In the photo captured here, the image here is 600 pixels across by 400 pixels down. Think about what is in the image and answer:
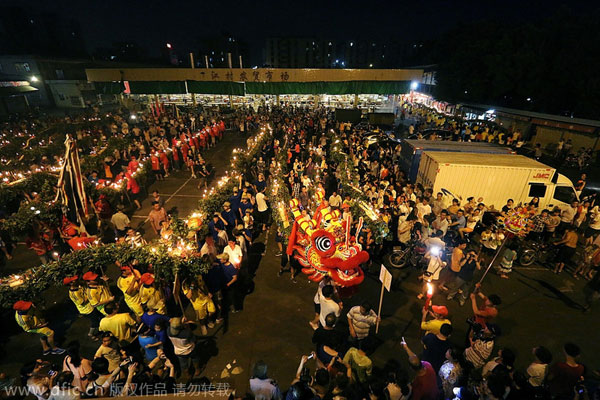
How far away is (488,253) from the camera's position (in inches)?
388

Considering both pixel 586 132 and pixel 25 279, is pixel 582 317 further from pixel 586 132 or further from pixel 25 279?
pixel 586 132

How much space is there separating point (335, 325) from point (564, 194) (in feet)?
36.2

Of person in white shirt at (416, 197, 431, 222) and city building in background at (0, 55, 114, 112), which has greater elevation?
city building in background at (0, 55, 114, 112)

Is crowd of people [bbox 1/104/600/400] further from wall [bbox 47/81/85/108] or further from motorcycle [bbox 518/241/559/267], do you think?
wall [bbox 47/81/85/108]

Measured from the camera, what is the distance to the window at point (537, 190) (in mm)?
11297

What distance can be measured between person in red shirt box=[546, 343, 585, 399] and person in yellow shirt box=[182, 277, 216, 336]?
628 cm

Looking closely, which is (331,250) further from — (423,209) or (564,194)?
(564,194)

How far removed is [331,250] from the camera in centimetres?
683

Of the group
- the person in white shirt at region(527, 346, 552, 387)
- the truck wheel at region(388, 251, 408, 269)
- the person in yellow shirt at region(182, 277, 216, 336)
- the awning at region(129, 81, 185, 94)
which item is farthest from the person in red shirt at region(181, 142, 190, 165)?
the person in white shirt at region(527, 346, 552, 387)

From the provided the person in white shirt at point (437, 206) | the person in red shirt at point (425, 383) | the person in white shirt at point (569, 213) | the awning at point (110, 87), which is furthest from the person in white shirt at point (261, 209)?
the awning at point (110, 87)

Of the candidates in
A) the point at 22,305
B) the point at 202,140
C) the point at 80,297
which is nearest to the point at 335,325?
the point at 80,297

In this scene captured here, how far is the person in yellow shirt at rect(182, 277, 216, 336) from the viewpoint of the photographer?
6.30 meters

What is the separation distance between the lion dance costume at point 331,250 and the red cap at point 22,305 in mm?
5856

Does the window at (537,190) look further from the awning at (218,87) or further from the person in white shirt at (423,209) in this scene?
the awning at (218,87)
